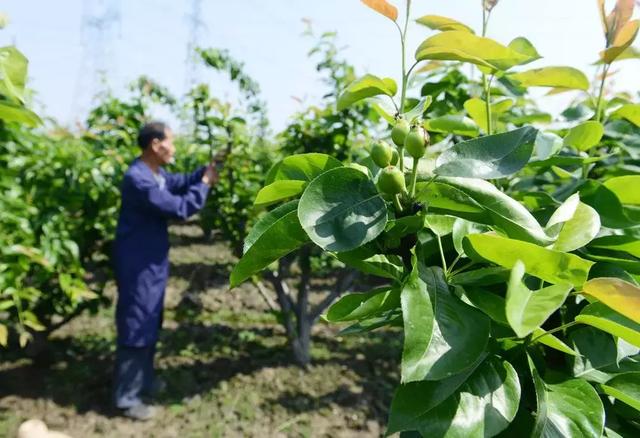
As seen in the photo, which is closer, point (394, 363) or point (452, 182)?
point (452, 182)

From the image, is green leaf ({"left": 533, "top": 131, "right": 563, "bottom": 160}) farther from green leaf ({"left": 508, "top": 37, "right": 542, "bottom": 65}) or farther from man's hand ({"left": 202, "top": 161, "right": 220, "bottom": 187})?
man's hand ({"left": 202, "top": 161, "right": 220, "bottom": 187})

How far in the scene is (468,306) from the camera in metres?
0.63

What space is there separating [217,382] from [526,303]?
361cm

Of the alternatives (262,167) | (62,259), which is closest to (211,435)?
(62,259)

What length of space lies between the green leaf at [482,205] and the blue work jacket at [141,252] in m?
2.95

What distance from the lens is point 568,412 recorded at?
0.67m

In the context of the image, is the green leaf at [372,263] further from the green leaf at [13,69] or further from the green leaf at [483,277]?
the green leaf at [13,69]

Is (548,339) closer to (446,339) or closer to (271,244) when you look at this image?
(446,339)

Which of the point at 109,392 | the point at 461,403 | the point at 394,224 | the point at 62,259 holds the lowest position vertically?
the point at 109,392

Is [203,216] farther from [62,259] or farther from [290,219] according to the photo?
[290,219]

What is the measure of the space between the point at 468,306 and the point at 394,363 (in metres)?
3.89

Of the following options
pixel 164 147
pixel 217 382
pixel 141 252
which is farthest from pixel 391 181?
pixel 217 382

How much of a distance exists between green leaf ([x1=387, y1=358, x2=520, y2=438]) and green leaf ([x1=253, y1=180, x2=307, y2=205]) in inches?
12.1

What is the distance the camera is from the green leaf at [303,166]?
0.74 meters
